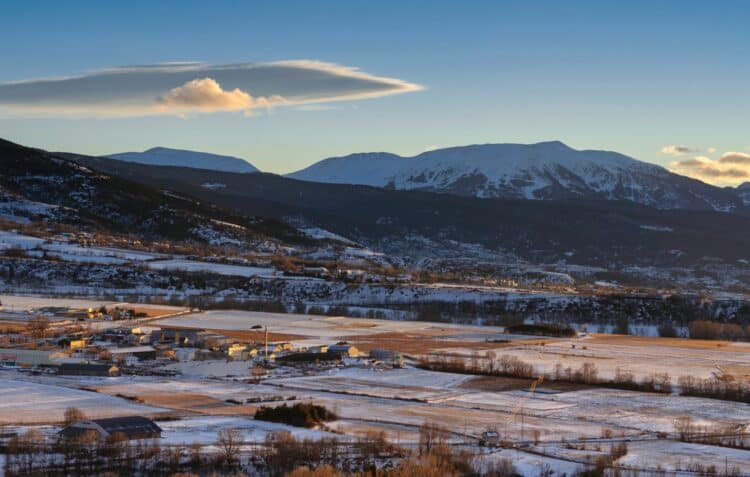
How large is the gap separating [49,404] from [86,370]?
9.16 meters

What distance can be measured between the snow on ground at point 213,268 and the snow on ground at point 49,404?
57.7 meters

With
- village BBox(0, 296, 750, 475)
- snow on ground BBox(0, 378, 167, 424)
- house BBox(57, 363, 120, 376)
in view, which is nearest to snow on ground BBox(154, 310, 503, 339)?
village BBox(0, 296, 750, 475)

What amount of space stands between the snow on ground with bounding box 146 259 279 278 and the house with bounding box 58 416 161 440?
67352mm

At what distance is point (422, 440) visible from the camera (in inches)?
1336

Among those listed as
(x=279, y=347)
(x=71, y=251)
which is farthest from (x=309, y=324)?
(x=71, y=251)

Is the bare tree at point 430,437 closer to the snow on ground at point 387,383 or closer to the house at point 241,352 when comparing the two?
the snow on ground at point 387,383

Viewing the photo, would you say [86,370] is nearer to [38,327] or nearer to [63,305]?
[38,327]

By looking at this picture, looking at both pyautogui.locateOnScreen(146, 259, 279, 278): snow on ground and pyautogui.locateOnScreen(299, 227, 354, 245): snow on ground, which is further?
pyautogui.locateOnScreen(299, 227, 354, 245): snow on ground

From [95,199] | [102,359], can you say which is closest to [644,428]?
[102,359]

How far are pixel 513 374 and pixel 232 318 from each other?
3036 centimetres

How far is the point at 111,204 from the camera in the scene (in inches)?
6471

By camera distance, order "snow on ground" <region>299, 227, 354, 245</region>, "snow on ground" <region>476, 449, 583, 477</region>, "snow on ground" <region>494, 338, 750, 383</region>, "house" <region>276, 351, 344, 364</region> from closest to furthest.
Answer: "snow on ground" <region>476, 449, 583, 477</region> → "snow on ground" <region>494, 338, 750, 383</region> → "house" <region>276, 351, 344, 364</region> → "snow on ground" <region>299, 227, 354, 245</region>

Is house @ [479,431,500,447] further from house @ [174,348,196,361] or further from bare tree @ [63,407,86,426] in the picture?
house @ [174,348,196,361]

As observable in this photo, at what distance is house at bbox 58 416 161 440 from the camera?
32188 mm
